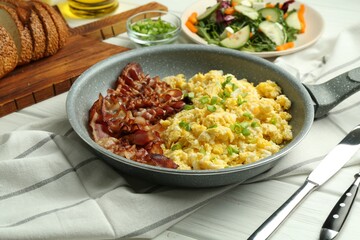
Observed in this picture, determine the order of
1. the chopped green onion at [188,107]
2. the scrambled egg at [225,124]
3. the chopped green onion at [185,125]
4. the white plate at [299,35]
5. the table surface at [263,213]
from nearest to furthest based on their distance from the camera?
the table surface at [263,213]
the scrambled egg at [225,124]
the chopped green onion at [185,125]
the chopped green onion at [188,107]
the white plate at [299,35]

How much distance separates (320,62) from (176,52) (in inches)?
39.9

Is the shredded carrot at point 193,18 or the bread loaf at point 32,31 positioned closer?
the bread loaf at point 32,31

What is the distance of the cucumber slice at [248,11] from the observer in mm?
3903

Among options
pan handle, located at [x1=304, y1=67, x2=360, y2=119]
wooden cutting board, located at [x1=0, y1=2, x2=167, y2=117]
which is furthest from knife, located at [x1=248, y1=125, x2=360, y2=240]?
wooden cutting board, located at [x1=0, y1=2, x2=167, y2=117]

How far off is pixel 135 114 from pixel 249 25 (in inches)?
55.8

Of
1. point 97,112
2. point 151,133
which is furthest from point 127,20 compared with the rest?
point 151,133

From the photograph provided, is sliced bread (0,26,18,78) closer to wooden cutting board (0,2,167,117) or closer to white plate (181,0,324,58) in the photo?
wooden cutting board (0,2,167,117)

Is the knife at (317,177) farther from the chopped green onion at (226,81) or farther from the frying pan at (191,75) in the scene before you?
the chopped green onion at (226,81)

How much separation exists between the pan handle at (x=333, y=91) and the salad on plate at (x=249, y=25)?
28.1 inches

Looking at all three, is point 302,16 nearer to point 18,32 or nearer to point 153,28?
point 153,28

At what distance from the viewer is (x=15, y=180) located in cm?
244

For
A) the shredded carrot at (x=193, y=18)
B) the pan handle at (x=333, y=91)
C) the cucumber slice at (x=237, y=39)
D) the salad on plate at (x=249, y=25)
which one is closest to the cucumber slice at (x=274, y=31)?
the salad on plate at (x=249, y=25)

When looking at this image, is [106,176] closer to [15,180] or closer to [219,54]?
[15,180]

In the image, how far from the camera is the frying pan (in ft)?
7.58
